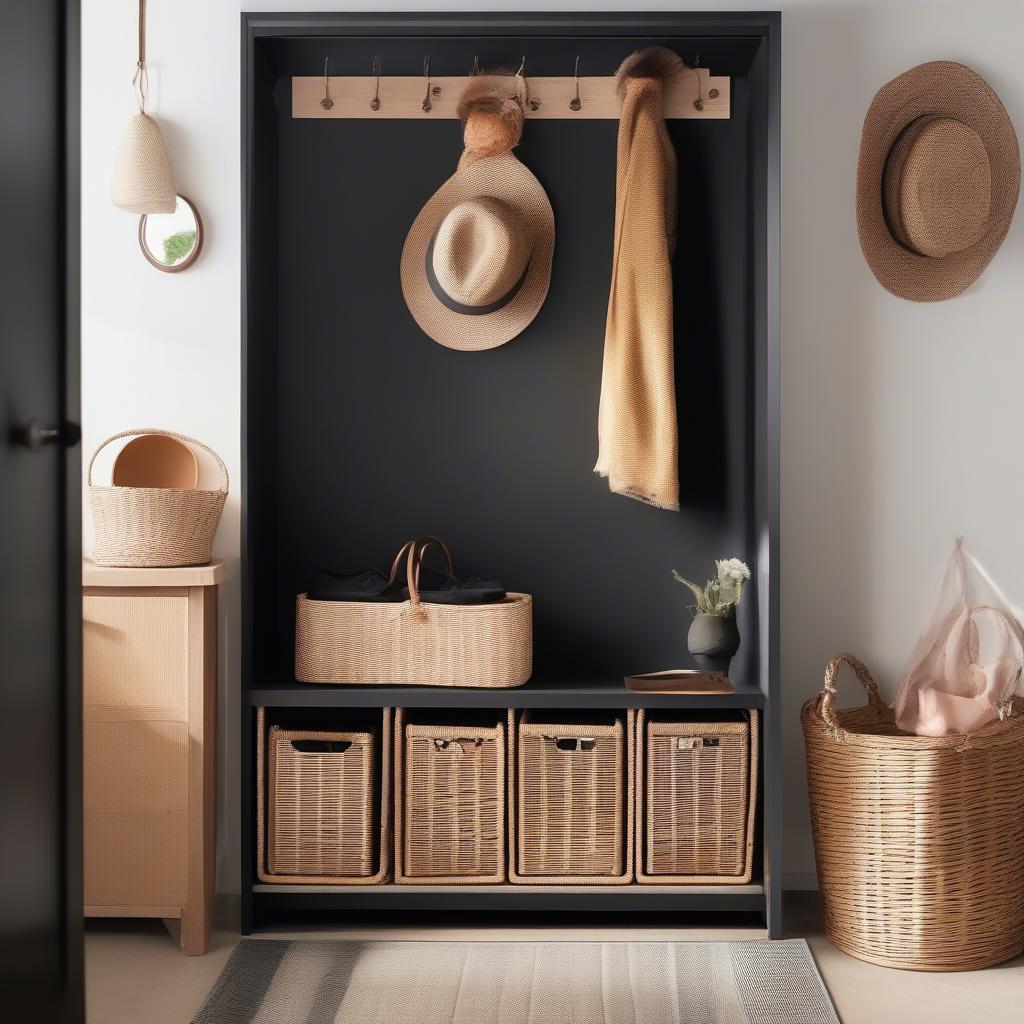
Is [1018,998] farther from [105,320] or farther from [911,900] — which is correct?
[105,320]

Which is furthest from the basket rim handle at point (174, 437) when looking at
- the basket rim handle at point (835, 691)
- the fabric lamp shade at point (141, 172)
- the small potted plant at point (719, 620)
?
the basket rim handle at point (835, 691)

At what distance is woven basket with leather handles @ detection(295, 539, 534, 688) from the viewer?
2580mm

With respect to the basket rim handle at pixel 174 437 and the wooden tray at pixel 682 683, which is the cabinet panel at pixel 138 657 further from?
the wooden tray at pixel 682 683

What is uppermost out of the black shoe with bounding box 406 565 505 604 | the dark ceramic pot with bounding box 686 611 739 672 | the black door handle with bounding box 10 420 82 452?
the black door handle with bounding box 10 420 82 452

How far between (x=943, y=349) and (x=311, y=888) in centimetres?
207

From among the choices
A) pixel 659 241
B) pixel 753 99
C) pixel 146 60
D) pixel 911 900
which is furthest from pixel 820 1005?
pixel 146 60

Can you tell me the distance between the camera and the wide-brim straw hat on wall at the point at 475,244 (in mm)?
2717

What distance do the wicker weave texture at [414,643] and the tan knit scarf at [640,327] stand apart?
43 centimetres

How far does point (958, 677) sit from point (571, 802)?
956 mm

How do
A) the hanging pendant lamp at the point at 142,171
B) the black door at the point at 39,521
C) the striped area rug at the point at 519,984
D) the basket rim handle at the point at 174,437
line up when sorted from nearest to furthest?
the black door at the point at 39,521
the striped area rug at the point at 519,984
the basket rim handle at the point at 174,437
the hanging pendant lamp at the point at 142,171

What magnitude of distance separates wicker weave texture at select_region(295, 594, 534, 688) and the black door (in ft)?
3.12

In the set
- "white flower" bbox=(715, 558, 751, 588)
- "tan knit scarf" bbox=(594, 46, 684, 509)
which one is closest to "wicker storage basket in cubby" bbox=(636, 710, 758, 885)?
"white flower" bbox=(715, 558, 751, 588)

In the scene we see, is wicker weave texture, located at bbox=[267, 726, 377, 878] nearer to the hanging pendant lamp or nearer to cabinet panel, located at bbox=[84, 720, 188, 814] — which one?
cabinet panel, located at bbox=[84, 720, 188, 814]

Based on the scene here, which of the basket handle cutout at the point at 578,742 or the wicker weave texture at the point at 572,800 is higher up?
the basket handle cutout at the point at 578,742
